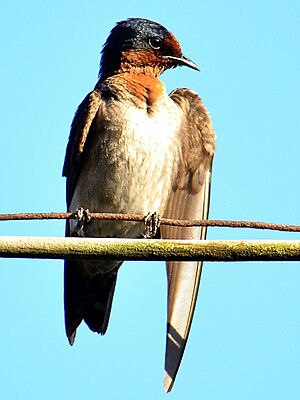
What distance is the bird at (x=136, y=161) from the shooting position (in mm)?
6352

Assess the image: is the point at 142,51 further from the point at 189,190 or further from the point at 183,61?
the point at 189,190

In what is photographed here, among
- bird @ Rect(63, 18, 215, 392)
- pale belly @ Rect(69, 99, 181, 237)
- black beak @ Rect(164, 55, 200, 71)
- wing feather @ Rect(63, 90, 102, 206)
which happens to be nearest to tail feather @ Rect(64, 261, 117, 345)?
bird @ Rect(63, 18, 215, 392)

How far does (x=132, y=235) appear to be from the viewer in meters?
6.78

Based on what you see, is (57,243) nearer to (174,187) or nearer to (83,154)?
(83,154)

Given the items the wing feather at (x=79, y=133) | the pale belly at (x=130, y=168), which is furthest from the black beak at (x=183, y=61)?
the wing feather at (x=79, y=133)

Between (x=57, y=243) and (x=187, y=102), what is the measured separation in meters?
4.02

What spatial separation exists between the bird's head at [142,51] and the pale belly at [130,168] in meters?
0.54

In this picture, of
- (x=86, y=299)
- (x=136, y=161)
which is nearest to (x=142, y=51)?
(x=136, y=161)

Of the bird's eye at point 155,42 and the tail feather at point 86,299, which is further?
the bird's eye at point 155,42

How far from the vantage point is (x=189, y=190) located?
285 inches

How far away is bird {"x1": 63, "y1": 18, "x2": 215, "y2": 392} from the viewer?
635 cm

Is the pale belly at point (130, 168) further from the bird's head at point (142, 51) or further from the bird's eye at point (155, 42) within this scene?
the bird's eye at point (155, 42)

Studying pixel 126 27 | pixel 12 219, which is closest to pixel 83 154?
pixel 126 27

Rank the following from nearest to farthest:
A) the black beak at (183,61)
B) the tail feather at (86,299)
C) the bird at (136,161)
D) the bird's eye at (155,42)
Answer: the bird at (136,161) < the tail feather at (86,299) < the black beak at (183,61) < the bird's eye at (155,42)
